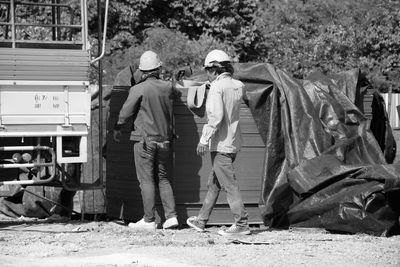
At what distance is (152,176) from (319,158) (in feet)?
6.02

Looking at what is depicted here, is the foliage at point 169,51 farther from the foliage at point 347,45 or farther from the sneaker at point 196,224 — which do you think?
the sneaker at point 196,224

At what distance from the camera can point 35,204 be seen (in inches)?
410

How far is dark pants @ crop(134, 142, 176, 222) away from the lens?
916cm

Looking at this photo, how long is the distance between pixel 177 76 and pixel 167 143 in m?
1.96

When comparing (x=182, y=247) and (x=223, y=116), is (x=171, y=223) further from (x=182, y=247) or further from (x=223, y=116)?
(x=223, y=116)

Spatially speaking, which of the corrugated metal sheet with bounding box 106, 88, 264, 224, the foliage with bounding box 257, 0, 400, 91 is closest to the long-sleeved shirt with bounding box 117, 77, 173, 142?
the corrugated metal sheet with bounding box 106, 88, 264, 224

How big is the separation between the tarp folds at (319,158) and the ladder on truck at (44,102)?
195 centimetres

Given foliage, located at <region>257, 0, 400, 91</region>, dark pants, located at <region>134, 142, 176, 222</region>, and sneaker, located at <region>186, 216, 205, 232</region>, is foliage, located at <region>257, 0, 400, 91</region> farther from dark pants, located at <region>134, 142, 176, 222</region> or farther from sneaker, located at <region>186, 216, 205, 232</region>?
sneaker, located at <region>186, 216, 205, 232</region>

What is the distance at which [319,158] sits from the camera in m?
9.23

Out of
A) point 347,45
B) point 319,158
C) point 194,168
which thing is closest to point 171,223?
point 194,168

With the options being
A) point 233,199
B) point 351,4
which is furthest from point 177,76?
point 351,4

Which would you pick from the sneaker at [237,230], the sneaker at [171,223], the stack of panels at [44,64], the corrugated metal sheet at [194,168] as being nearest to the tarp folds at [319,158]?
the corrugated metal sheet at [194,168]

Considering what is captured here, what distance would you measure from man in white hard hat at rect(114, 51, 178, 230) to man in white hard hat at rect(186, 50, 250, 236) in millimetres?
523

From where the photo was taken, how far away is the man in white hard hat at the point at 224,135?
8727mm
